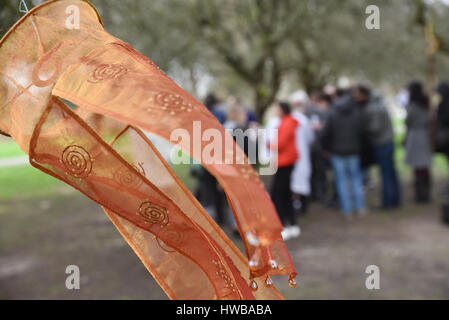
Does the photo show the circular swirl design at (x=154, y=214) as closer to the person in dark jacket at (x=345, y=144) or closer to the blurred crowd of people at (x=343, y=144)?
the blurred crowd of people at (x=343, y=144)

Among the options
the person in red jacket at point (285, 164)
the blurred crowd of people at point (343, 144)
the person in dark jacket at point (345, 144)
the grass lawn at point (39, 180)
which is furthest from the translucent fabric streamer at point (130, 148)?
the grass lawn at point (39, 180)

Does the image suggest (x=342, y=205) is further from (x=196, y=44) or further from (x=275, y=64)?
(x=275, y=64)

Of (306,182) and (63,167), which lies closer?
(63,167)

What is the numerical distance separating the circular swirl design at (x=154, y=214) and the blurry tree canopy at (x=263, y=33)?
4.72m

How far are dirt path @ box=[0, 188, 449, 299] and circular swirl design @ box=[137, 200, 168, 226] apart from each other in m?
2.83

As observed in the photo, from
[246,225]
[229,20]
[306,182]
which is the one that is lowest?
[306,182]

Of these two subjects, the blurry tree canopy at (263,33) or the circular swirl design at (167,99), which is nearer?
the circular swirl design at (167,99)

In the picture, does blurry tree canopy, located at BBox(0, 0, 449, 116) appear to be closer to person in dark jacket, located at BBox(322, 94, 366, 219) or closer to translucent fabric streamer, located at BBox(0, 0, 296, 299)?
person in dark jacket, located at BBox(322, 94, 366, 219)

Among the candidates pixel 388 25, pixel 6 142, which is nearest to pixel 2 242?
pixel 388 25

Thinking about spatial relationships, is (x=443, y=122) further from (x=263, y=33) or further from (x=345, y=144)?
(x=263, y=33)

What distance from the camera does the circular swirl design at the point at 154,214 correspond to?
2.01 m

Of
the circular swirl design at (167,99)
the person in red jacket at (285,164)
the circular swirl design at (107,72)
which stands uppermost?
the circular swirl design at (107,72)

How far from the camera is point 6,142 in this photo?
31.4 m

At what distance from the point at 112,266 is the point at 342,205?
384cm
